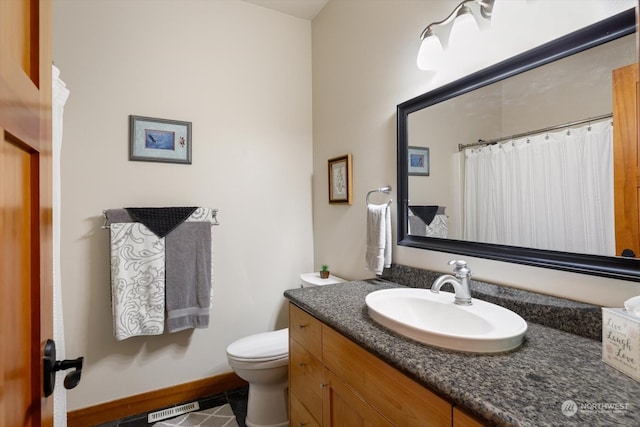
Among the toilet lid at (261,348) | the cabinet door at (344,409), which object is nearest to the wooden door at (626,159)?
the cabinet door at (344,409)

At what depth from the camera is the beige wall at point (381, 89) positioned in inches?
38.6

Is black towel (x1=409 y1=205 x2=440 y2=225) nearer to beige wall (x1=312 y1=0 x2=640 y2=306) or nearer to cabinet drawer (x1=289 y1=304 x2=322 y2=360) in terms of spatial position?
beige wall (x1=312 y1=0 x2=640 y2=306)

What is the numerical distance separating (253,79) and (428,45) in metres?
1.32

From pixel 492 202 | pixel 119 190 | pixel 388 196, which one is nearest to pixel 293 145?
pixel 388 196

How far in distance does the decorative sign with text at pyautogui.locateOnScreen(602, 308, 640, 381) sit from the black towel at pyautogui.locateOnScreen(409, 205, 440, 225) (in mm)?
751

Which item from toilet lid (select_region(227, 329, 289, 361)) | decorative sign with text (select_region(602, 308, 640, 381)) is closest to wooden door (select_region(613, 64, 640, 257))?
decorative sign with text (select_region(602, 308, 640, 381))

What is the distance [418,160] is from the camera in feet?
4.90

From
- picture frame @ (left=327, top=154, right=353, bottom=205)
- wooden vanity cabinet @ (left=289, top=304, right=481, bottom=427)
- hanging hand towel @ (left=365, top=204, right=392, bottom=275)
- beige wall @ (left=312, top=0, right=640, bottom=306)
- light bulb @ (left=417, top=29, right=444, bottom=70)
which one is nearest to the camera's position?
wooden vanity cabinet @ (left=289, top=304, right=481, bottom=427)

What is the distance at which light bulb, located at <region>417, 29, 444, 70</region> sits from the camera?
1325 mm

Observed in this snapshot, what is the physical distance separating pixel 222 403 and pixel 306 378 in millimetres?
1028

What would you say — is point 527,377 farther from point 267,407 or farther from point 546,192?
point 267,407

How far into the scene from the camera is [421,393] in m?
0.74

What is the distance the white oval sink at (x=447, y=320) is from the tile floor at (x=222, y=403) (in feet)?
4.23

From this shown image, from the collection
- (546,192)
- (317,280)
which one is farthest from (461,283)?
(317,280)
